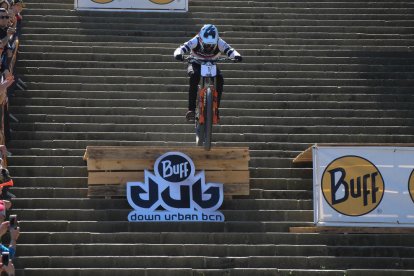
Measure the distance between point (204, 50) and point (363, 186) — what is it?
2.94m

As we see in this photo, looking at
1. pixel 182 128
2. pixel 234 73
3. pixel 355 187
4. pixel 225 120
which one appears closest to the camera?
pixel 355 187

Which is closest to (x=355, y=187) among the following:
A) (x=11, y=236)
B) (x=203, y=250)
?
(x=203, y=250)

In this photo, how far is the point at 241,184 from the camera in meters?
14.4

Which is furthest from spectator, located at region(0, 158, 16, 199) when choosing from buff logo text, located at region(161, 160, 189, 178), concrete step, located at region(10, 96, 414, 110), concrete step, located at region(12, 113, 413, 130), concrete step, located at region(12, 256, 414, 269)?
concrete step, located at region(10, 96, 414, 110)

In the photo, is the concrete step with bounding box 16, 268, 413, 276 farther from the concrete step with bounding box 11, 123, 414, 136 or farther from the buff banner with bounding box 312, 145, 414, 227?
the concrete step with bounding box 11, 123, 414, 136

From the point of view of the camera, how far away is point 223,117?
16.0m

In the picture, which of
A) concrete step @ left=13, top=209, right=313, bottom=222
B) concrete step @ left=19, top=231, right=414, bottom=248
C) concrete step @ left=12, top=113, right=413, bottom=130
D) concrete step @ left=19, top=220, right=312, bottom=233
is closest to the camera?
concrete step @ left=19, top=231, right=414, bottom=248

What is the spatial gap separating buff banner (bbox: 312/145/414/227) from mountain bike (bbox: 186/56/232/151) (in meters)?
1.55

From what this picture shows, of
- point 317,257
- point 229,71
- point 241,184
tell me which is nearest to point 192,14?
point 229,71

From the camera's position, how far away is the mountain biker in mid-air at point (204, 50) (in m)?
14.0

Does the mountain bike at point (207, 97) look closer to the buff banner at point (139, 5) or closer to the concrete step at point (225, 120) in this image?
the concrete step at point (225, 120)

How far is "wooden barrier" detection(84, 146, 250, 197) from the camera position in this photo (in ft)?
46.7

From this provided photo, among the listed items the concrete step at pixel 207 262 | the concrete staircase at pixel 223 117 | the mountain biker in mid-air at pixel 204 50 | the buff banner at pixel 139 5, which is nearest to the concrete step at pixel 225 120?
the concrete staircase at pixel 223 117

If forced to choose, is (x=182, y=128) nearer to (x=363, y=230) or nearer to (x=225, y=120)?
(x=225, y=120)
